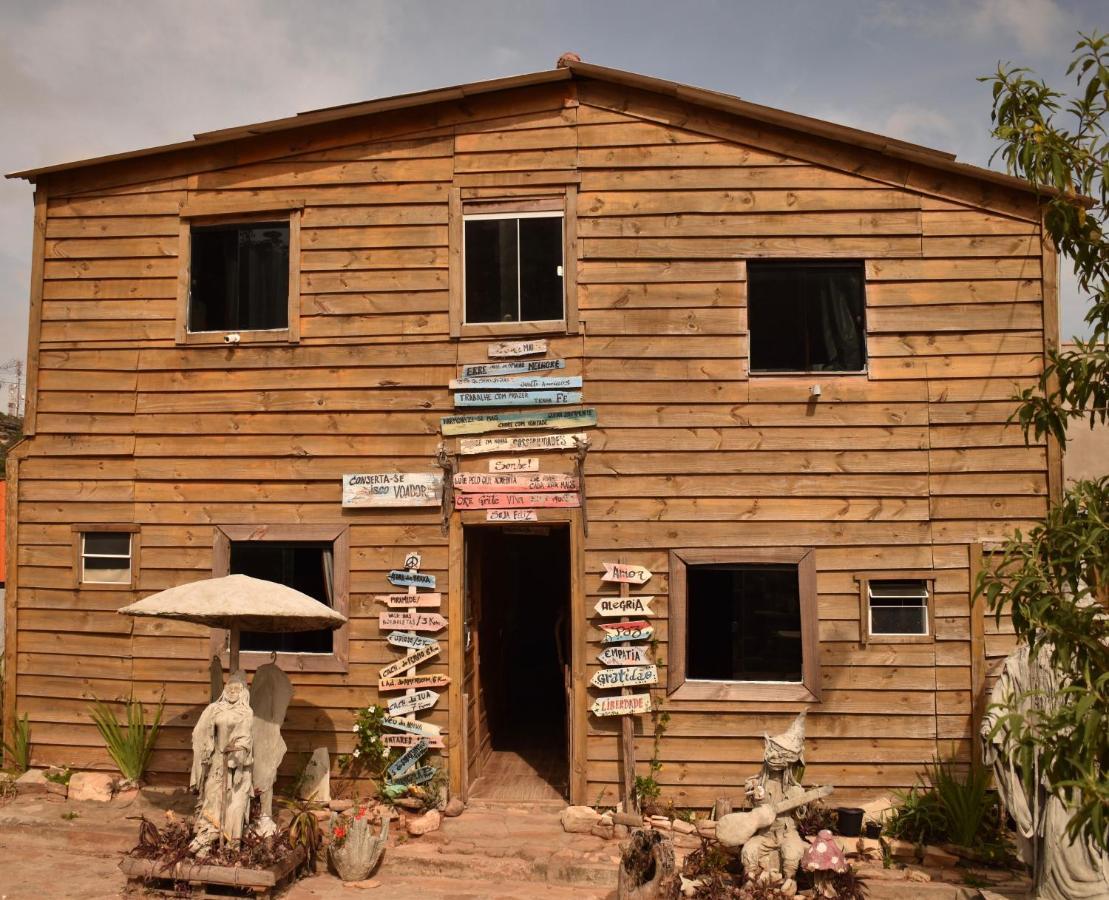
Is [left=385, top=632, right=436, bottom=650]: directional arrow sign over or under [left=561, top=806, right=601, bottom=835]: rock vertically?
over

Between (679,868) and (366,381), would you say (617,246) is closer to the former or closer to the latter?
(366,381)

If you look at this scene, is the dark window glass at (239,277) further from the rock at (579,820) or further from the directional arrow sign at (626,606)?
the rock at (579,820)

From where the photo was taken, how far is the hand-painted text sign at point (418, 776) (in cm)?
827

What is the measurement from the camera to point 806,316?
8547 mm

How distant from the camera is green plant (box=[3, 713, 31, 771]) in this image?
8.88 metres

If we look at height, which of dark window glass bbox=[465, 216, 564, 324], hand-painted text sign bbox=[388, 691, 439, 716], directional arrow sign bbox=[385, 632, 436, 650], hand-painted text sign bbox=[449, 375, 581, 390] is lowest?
hand-painted text sign bbox=[388, 691, 439, 716]

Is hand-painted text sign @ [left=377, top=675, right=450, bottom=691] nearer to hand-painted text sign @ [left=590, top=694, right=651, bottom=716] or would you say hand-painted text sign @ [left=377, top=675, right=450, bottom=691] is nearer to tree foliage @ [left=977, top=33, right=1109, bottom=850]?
hand-painted text sign @ [left=590, top=694, right=651, bottom=716]

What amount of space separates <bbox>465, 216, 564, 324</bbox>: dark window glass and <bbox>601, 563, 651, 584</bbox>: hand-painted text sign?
254cm

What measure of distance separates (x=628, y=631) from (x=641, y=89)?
532cm

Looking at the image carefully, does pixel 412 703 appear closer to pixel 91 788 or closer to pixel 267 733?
pixel 267 733

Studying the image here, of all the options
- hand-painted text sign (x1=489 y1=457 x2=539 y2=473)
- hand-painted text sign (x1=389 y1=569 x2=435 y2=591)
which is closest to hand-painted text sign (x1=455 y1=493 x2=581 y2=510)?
hand-painted text sign (x1=489 y1=457 x2=539 y2=473)

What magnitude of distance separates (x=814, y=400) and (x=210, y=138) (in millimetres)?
6593

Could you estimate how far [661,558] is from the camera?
830 centimetres

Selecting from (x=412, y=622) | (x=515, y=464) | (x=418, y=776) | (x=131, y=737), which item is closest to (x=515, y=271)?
(x=515, y=464)
